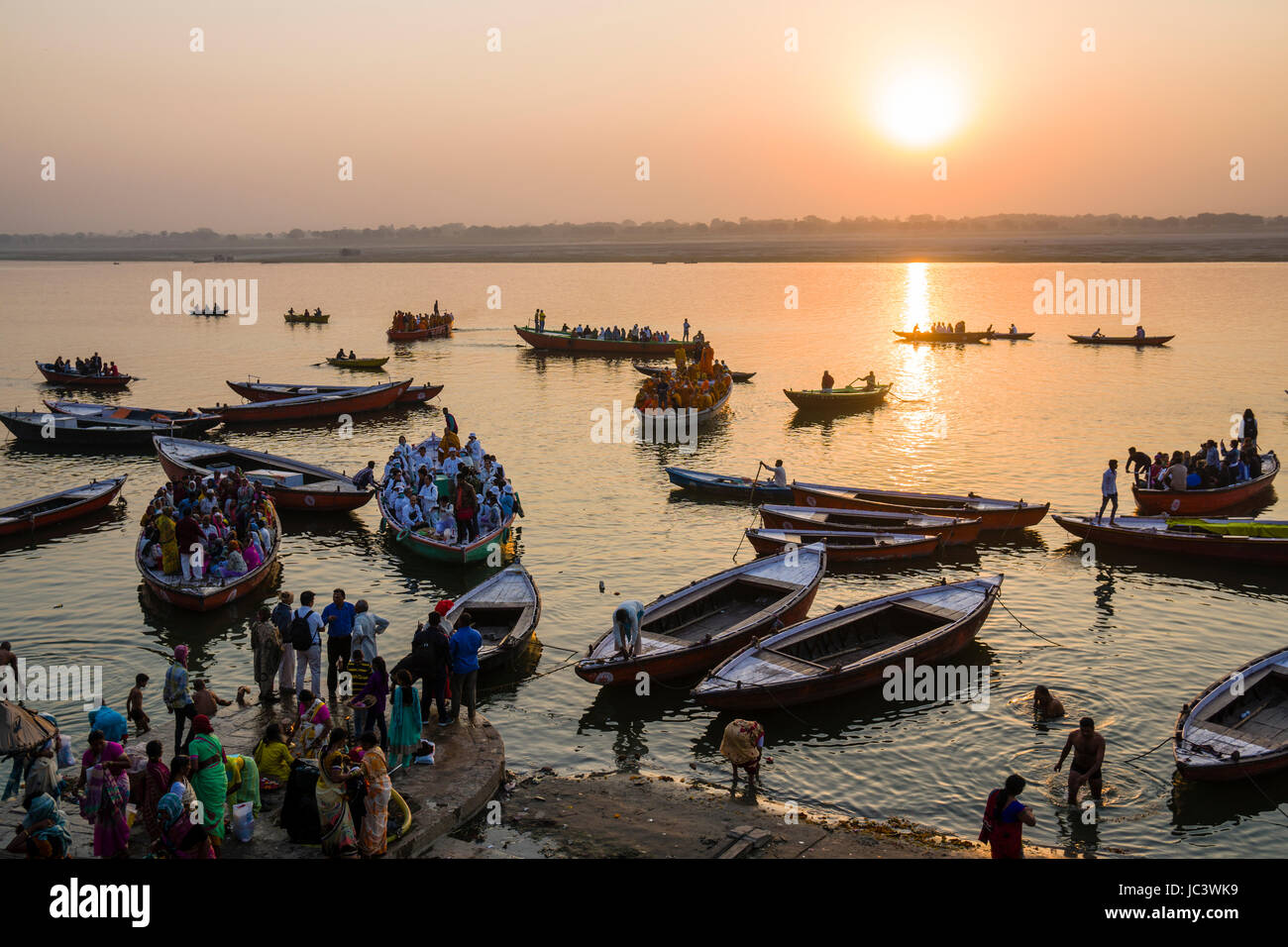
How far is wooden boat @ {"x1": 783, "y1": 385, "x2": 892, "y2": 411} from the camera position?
49.1 meters

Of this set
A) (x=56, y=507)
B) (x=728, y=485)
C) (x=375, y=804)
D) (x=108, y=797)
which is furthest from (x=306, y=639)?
(x=728, y=485)

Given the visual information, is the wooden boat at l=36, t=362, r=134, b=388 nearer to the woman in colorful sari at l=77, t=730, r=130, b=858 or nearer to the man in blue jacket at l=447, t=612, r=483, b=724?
the man in blue jacket at l=447, t=612, r=483, b=724

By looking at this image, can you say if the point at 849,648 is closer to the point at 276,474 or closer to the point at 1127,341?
the point at 276,474

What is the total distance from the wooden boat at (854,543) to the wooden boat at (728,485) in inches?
175

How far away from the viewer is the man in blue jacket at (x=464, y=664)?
14.7m

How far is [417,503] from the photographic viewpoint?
27.5 meters

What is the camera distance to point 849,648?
65.7ft

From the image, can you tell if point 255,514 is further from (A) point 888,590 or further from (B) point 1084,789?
(B) point 1084,789

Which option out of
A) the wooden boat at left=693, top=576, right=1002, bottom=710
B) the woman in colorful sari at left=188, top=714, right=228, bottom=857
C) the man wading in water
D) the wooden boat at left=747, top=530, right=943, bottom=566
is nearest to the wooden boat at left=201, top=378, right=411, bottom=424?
the wooden boat at left=747, top=530, right=943, bottom=566

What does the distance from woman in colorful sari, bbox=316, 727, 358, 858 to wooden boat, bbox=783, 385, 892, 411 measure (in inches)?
1549

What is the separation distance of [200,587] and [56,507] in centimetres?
1071

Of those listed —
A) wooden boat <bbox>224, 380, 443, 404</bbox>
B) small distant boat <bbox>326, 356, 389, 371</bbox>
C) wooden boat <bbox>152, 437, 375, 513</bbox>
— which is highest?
small distant boat <bbox>326, 356, 389, 371</bbox>
